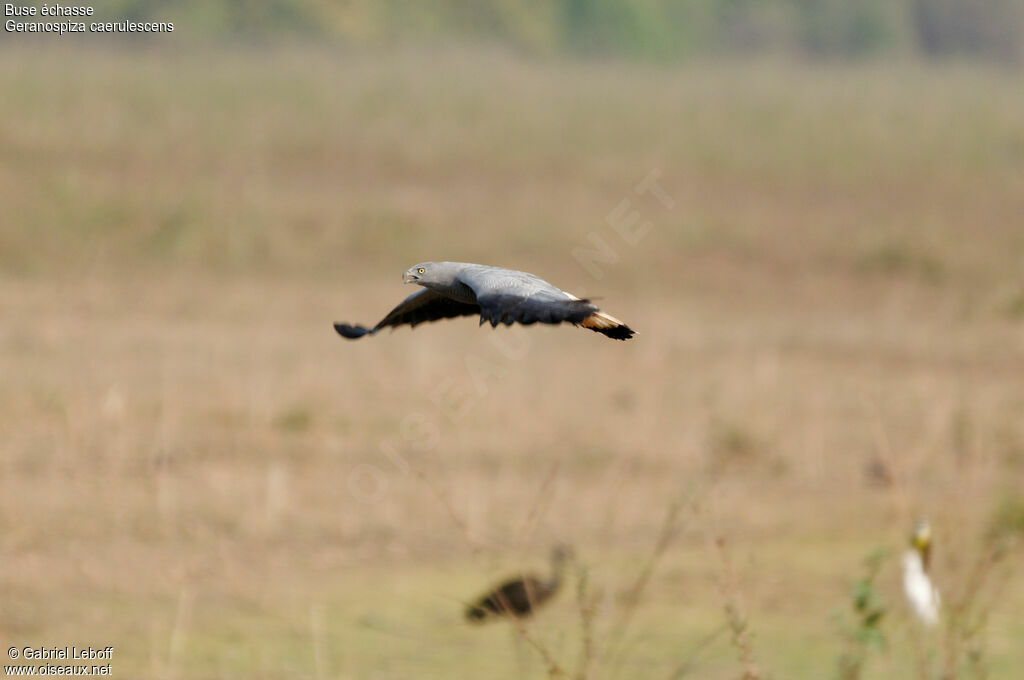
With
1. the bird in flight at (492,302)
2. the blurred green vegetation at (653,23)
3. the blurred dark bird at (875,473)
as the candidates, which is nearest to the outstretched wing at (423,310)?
the bird in flight at (492,302)

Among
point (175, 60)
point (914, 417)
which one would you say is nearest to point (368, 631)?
point (914, 417)

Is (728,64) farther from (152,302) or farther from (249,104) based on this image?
(152,302)

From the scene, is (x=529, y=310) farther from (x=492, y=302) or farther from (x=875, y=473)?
(x=875, y=473)

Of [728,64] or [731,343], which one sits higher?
[731,343]

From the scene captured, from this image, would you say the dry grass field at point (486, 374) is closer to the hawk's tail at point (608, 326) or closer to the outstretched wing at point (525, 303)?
the hawk's tail at point (608, 326)

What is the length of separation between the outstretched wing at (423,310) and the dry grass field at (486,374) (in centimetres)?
48

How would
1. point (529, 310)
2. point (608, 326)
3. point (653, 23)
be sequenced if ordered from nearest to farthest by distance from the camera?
point (529, 310) → point (608, 326) → point (653, 23)

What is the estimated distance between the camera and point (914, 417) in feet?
46.1

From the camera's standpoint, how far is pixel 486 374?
1462 centimetres

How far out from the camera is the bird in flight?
3.01m

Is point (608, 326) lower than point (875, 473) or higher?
higher

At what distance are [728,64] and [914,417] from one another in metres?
24.5

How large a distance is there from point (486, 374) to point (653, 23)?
24.9 meters

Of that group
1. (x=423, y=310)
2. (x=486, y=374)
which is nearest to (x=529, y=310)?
(x=423, y=310)
